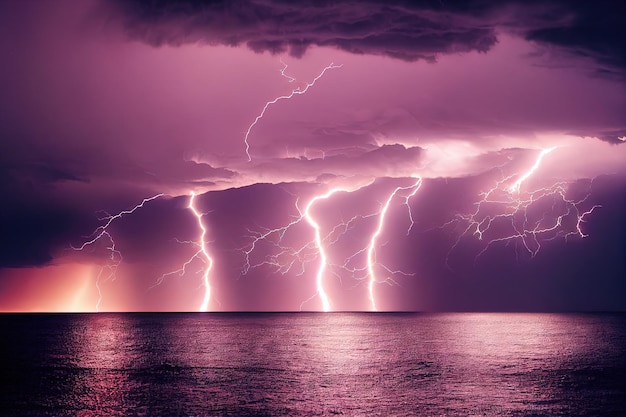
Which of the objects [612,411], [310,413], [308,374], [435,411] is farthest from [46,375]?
[612,411]

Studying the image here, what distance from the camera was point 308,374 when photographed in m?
21.7

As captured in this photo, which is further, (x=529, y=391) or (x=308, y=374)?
(x=308, y=374)

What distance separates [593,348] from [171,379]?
2185cm

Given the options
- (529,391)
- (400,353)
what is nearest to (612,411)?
(529,391)

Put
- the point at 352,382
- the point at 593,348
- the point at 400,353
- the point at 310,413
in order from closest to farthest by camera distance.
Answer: the point at 310,413, the point at 352,382, the point at 400,353, the point at 593,348

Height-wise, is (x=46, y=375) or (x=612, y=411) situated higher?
(x=46, y=375)

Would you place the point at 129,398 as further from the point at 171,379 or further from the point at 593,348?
the point at 593,348

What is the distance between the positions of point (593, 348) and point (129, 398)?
2463 centimetres

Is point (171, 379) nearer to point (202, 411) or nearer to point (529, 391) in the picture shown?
point (202, 411)

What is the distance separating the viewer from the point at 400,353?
30156 millimetres

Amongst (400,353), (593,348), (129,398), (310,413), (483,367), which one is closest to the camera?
(310,413)

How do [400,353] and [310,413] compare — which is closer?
[310,413]

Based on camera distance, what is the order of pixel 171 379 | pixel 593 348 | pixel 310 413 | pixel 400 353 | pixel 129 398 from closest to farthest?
pixel 310 413 < pixel 129 398 < pixel 171 379 < pixel 400 353 < pixel 593 348

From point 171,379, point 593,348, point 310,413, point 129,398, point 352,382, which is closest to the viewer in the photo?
point 310,413
